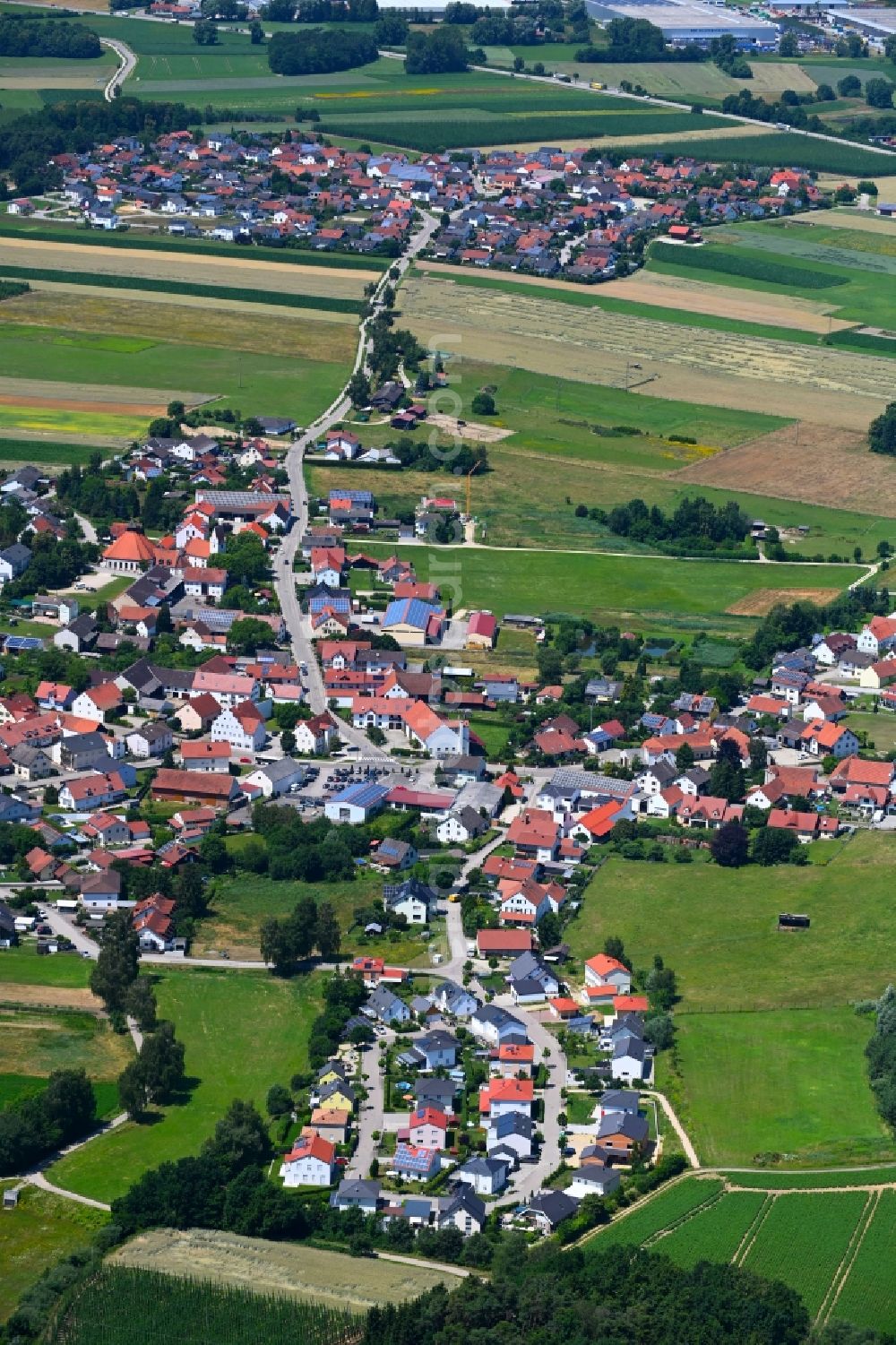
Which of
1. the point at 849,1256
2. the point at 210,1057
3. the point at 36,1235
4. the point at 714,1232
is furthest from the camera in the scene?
the point at 210,1057

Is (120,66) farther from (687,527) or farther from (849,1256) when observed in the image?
(849,1256)

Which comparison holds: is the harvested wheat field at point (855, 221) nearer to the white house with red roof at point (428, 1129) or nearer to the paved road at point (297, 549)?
the paved road at point (297, 549)

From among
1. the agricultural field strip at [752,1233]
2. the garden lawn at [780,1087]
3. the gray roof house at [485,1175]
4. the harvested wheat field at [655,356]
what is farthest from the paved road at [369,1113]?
the harvested wheat field at [655,356]

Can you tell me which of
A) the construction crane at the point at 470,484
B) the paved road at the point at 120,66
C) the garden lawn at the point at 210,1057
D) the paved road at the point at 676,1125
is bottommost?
the garden lawn at the point at 210,1057

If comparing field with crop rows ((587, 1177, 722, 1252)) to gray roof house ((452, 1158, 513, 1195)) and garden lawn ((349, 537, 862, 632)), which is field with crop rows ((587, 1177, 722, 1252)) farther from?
garden lawn ((349, 537, 862, 632))

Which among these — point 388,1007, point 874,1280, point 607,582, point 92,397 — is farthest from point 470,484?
point 874,1280

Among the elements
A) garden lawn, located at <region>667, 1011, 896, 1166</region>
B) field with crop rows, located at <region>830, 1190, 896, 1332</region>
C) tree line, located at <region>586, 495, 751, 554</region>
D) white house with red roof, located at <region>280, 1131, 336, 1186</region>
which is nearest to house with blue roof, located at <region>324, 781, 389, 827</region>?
garden lawn, located at <region>667, 1011, 896, 1166</region>
